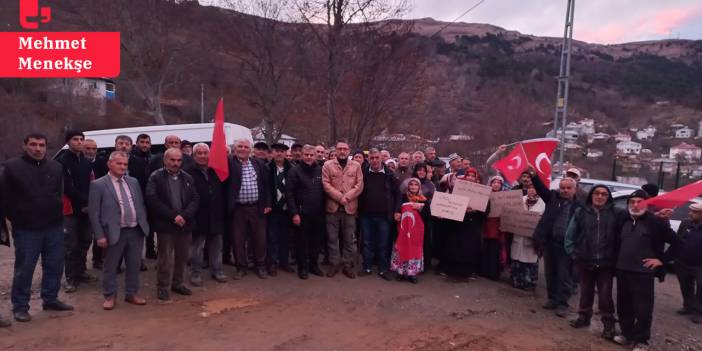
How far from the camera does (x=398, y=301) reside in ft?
18.8

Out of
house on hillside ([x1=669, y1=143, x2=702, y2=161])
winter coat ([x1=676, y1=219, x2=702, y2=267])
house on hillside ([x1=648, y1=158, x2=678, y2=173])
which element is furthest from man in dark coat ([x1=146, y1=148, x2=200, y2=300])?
house on hillside ([x1=669, y1=143, x2=702, y2=161])

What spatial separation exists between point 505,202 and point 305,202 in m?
2.86

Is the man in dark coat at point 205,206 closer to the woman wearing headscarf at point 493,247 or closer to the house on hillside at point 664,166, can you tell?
the woman wearing headscarf at point 493,247

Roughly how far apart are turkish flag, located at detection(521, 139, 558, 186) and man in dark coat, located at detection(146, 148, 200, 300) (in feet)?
14.7

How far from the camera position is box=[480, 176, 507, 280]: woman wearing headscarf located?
6.72 metres

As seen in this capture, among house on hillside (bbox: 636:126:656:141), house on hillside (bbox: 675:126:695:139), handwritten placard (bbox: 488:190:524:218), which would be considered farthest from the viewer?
house on hillside (bbox: 636:126:656:141)

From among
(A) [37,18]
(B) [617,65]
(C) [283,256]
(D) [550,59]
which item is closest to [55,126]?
(A) [37,18]

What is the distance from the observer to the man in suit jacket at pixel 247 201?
6.05m

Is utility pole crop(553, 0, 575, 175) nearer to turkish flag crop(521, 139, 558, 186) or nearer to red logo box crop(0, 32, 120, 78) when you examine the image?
turkish flag crop(521, 139, 558, 186)

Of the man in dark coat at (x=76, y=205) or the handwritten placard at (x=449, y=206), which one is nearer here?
the man in dark coat at (x=76, y=205)

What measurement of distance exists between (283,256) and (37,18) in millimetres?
24489

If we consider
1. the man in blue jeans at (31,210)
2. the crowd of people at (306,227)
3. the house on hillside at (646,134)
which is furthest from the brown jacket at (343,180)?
the house on hillside at (646,134)

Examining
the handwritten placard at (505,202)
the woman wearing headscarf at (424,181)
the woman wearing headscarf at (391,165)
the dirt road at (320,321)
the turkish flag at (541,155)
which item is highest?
the turkish flag at (541,155)

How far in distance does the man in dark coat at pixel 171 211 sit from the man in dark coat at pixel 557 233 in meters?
4.29
